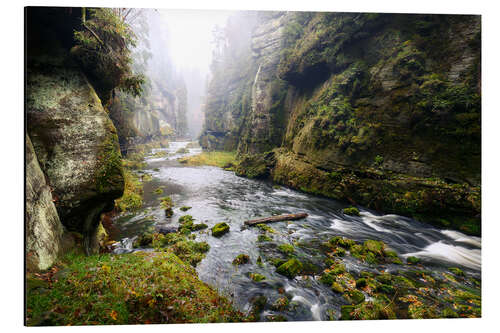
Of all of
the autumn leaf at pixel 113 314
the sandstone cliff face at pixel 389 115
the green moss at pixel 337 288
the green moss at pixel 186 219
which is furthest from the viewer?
the green moss at pixel 186 219

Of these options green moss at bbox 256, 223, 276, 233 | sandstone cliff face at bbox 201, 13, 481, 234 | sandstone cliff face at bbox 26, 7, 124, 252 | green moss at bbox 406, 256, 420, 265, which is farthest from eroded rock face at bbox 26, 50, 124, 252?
sandstone cliff face at bbox 201, 13, 481, 234

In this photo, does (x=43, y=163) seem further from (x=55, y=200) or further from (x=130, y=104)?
(x=130, y=104)

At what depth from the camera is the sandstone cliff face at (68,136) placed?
11.8ft

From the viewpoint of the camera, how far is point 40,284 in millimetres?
2549

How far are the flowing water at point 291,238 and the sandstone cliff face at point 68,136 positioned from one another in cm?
254

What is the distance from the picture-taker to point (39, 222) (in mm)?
2992

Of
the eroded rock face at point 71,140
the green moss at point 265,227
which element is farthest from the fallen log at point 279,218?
the eroded rock face at point 71,140

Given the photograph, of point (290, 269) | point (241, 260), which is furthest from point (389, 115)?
point (241, 260)

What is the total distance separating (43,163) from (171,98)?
38866 mm

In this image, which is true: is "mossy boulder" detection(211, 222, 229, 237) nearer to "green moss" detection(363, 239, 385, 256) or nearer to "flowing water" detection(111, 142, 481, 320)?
"flowing water" detection(111, 142, 481, 320)

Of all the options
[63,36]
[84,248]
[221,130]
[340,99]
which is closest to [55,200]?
[84,248]

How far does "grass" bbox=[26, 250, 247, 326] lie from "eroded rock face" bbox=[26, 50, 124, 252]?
105 cm

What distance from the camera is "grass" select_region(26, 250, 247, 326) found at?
243 centimetres

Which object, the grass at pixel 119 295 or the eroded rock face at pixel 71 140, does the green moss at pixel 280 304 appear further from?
the eroded rock face at pixel 71 140
